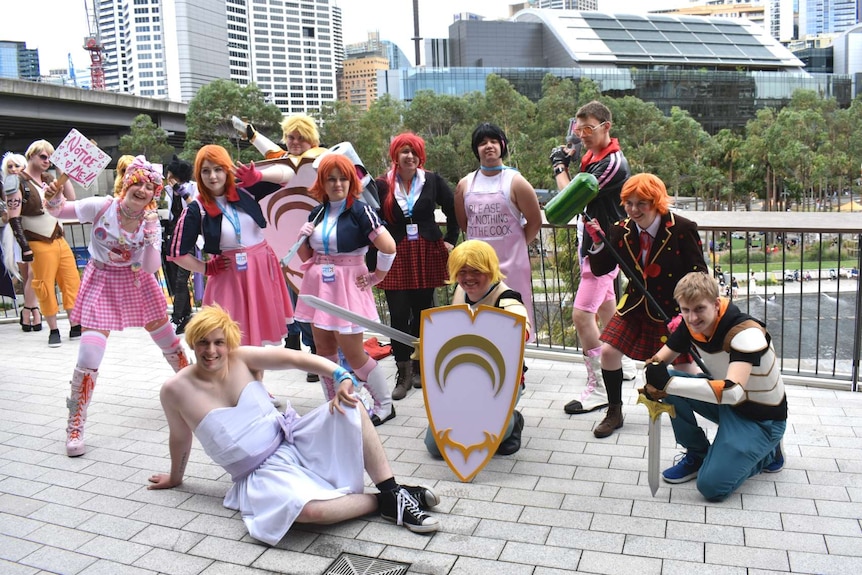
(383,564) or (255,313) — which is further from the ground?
(255,313)

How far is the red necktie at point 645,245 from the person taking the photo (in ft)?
14.1

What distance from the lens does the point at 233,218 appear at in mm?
4949

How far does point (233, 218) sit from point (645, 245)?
256 cm

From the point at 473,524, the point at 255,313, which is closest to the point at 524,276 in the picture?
the point at 255,313

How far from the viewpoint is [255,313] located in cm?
504

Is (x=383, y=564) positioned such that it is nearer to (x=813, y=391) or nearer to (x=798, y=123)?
(x=813, y=391)

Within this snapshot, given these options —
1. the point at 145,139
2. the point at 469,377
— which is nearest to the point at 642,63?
the point at 145,139

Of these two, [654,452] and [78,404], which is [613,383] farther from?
[78,404]

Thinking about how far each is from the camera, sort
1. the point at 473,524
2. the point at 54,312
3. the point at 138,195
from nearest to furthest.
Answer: the point at 473,524 < the point at 138,195 < the point at 54,312

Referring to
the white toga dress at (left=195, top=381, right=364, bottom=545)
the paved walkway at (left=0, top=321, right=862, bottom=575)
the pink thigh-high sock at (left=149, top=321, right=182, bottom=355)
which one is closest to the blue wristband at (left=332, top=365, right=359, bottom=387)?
the white toga dress at (left=195, top=381, right=364, bottom=545)

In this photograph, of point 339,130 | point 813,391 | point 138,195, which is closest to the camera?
point 138,195

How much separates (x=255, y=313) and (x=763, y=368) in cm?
307

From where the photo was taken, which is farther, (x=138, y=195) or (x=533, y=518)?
(x=138, y=195)

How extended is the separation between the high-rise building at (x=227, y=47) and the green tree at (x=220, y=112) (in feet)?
310
